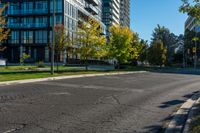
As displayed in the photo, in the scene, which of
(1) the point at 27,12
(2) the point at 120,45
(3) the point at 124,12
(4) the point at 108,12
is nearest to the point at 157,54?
(2) the point at 120,45

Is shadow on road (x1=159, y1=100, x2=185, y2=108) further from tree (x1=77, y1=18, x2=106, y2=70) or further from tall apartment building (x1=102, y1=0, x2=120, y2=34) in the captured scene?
tall apartment building (x1=102, y1=0, x2=120, y2=34)

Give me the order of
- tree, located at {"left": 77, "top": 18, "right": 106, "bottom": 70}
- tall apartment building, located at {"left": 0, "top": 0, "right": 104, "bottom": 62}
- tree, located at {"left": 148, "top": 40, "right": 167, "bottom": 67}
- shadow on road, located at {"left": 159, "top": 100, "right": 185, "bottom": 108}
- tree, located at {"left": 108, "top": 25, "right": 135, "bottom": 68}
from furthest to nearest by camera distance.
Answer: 1. tall apartment building, located at {"left": 0, "top": 0, "right": 104, "bottom": 62}
2. tree, located at {"left": 148, "top": 40, "right": 167, "bottom": 67}
3. tree, located at {"left": 108, "top": 25, "right": 135, "bottom": 68}
4. tree, located at {"left": 77, "top": 18, "right": 106, "bottom": 70}
5. shadow on road, located at {"left": 159, "top": 100, "right": 185, "bottom": 108}

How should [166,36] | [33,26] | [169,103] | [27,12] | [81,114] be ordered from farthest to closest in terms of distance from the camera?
[166,36] < [27,12] < [33,26] < [169,103] < [81,114]

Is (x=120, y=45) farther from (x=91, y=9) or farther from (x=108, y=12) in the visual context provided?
(x=108, y=12)

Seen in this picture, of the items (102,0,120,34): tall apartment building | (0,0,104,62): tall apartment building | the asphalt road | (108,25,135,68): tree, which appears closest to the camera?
the asphalt road

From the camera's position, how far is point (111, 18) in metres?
134

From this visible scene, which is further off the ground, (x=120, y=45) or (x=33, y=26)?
(x=33, y=26)

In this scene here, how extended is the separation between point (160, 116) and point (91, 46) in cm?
3087

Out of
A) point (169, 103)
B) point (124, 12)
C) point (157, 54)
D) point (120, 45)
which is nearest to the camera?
point (169, 103)

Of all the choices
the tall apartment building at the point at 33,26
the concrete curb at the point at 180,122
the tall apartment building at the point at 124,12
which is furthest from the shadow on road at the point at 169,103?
the tall apartment building at the point at 124,12

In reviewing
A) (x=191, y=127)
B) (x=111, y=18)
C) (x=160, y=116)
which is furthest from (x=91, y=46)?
(x=111, y=18)

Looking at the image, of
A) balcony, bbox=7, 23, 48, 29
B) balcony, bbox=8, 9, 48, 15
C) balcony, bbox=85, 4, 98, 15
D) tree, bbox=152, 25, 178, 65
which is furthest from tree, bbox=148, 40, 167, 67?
tree, bbox=152, 25, 178, 65

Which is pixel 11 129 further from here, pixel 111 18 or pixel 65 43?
pixel 111 18

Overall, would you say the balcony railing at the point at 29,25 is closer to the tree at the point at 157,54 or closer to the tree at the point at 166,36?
the tree at the point at 157,54
